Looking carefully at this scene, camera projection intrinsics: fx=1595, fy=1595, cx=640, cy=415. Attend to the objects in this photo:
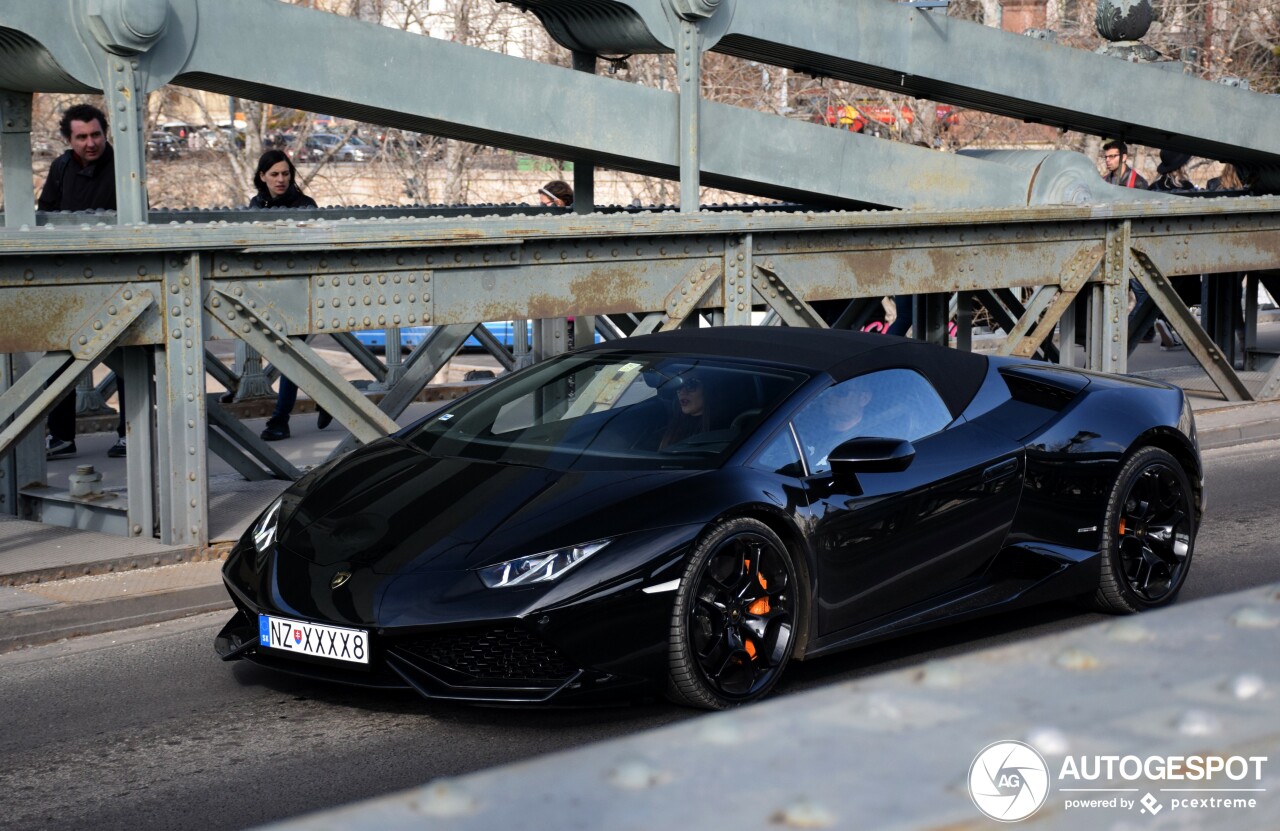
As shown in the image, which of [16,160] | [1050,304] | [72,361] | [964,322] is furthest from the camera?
[964,322]

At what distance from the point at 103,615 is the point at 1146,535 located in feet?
15.2

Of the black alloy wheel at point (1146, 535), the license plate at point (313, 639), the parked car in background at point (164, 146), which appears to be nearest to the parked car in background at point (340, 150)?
the parked car in background at point (164, 146)

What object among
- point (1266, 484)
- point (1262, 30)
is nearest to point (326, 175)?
point (1262, 30)

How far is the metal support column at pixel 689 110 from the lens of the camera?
10273mm

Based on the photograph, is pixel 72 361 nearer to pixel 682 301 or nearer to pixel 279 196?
pixel 682 301

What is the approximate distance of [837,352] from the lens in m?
6.48

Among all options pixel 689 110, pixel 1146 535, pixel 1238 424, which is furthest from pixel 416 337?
pixel 1146 535

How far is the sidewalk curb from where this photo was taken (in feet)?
22.4

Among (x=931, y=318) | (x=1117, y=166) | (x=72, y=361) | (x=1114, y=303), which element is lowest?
(x=72, y=361)

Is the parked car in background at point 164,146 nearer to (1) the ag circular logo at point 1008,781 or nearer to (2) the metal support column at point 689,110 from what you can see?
(2) the metal support column at point 689,110

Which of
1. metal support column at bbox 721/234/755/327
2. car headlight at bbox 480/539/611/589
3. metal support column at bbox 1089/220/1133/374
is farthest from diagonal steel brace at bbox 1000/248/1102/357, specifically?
car headlight at bbox 480/539/611/589

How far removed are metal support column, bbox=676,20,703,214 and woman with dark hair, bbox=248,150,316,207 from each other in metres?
3.33

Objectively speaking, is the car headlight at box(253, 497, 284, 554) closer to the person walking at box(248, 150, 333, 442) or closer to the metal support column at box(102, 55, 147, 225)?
the metal support column at box(102, 55, 147, 225)

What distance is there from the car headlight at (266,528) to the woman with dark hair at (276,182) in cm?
629
